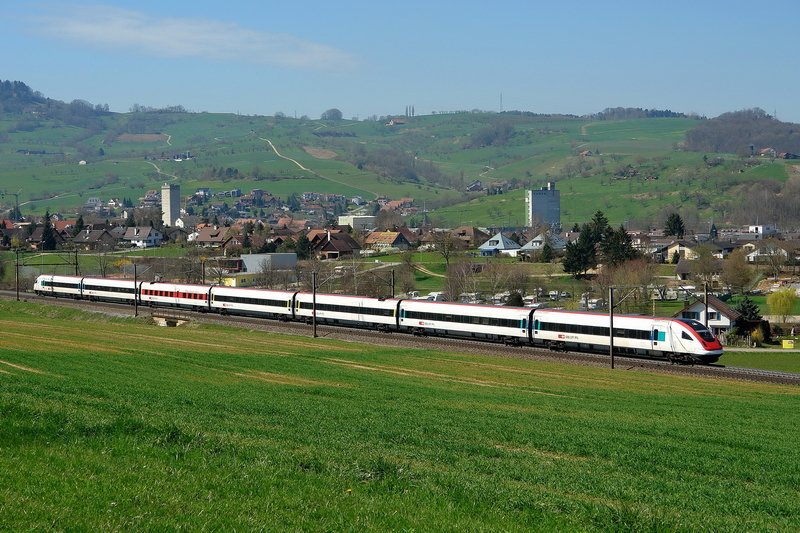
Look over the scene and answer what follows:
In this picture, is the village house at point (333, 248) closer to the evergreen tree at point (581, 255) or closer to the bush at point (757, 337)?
the evergreen tree at point (581, 255)

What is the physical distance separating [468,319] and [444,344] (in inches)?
118

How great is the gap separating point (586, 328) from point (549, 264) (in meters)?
89.9

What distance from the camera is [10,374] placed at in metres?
28.0

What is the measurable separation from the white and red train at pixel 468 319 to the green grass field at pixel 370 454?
14.3 meters

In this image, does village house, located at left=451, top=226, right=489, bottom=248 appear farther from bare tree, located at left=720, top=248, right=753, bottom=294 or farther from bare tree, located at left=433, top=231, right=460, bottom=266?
bare tree, located at left=720, top=248, right=753, bottom=294

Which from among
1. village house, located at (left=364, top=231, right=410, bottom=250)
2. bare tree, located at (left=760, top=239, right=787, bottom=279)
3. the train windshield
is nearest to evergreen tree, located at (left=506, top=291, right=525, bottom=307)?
the train windshield

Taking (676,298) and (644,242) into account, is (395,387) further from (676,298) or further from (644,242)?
(644,242)

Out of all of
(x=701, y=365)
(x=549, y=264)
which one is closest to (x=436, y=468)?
(x=701, y=365)

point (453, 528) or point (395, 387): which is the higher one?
point (453, 528)

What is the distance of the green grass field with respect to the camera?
479 inches

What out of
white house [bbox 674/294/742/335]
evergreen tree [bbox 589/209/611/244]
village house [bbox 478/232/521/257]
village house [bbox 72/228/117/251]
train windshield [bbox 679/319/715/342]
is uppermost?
evergreen tree [bbox 589/209/611/244]

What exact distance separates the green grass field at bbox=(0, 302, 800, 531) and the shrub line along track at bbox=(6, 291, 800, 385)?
10.4 m

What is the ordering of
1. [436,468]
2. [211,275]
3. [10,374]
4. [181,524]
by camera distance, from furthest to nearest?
[211,275] → [10,374] → [436,468] → [181,524]

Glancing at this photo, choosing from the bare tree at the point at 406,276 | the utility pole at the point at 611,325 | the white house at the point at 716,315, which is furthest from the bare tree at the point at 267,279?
the utility pole at the point at 611,325
